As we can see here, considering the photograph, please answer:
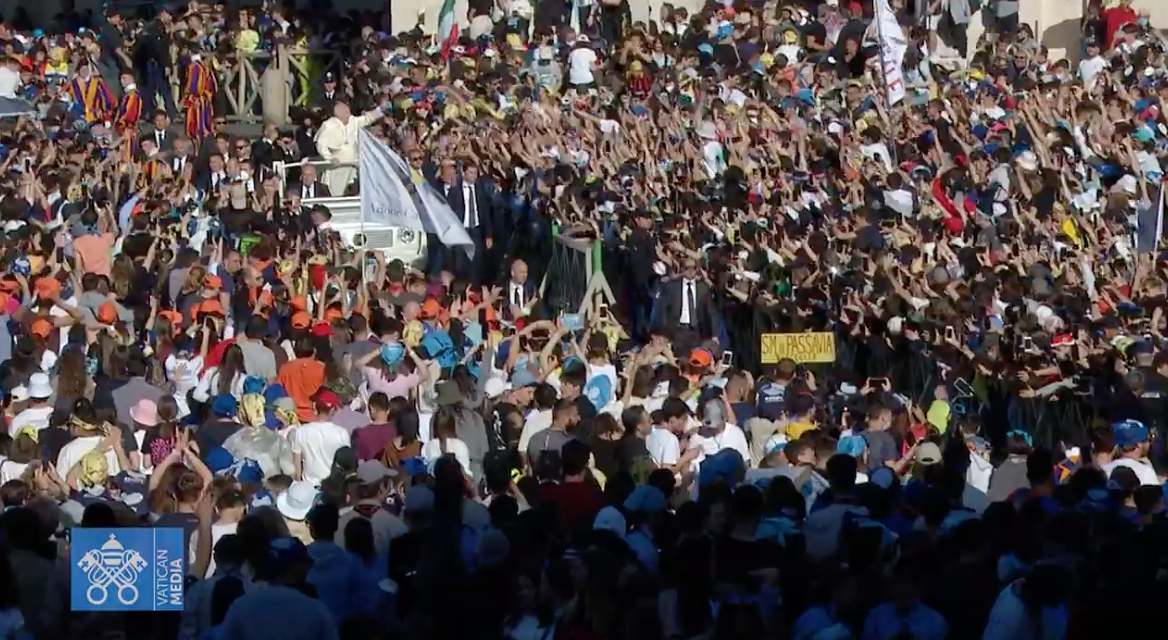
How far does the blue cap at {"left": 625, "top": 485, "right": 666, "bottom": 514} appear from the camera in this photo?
10.3 metres

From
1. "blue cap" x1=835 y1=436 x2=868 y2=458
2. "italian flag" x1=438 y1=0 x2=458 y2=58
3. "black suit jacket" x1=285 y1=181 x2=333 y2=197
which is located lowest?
"blue cap" x1=835 y1=436 x2=868 y2=458

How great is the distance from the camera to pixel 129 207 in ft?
69.1

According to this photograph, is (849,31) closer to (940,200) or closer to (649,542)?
(940,200)

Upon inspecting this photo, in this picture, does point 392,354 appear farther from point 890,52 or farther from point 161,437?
point 890,52

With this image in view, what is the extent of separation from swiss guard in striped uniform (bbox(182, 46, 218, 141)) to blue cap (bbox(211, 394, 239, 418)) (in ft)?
44.1

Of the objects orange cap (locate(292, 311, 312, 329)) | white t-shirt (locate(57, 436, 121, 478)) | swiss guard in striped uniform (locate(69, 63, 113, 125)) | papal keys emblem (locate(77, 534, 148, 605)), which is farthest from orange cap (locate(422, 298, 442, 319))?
swiss guard in striped uniform (locate(69, 63, 113, 125))

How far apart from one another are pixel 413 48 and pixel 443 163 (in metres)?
6.20

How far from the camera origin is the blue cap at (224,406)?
1366 cm

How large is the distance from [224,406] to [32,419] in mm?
1104

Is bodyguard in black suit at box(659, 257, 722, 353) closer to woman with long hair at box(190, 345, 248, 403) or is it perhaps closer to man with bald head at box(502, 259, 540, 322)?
man with bald head at box(502, 259, 540, 322)

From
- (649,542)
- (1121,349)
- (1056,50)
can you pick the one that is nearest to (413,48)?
(1056,50)

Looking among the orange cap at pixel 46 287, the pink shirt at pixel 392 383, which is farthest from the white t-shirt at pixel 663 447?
the orange cap at pixel 46 287

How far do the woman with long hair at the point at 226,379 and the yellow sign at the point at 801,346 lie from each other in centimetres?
334

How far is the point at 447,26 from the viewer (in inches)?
1093
